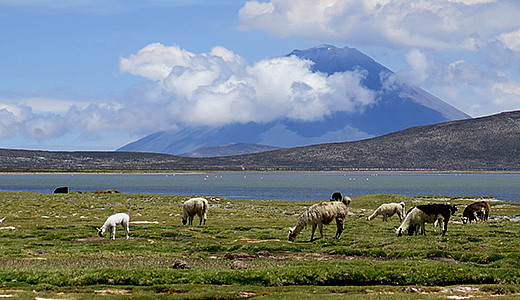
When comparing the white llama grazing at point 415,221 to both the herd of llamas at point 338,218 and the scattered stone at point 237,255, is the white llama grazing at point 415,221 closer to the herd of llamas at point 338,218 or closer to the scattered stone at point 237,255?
the herd of llamas at point 338,218

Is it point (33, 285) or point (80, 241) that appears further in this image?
point (80, 241)

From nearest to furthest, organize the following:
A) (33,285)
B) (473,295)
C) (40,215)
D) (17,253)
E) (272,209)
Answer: (473,295) < (33,285) < (17,253) < (40,215) < (272,209)

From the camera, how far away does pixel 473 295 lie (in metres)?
16.7

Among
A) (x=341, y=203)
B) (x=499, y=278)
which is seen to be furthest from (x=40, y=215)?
(x=499, y=278)

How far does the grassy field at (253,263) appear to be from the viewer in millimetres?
17688

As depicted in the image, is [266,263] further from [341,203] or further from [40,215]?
[40,215]

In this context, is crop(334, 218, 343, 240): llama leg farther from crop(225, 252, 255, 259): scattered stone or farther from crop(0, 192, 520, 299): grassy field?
crop(225, 252, 255, 259): scattered stone

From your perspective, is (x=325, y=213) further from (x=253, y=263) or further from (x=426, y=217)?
(x=253, y=263)

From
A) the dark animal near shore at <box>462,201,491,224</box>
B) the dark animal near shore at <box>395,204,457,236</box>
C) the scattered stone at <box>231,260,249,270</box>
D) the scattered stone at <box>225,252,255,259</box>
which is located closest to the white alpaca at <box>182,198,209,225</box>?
the scattered stone at <box>225,252,255,259</box>

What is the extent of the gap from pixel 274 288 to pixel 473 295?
21.9 ft

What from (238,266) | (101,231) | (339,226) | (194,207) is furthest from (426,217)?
(101,231)

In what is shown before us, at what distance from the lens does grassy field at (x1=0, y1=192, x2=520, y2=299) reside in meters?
17.7

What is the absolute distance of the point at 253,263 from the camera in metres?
23.7

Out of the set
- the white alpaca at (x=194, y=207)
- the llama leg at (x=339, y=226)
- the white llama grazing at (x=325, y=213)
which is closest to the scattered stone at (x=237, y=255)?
the white llama grazing at (x=325, y=213)
